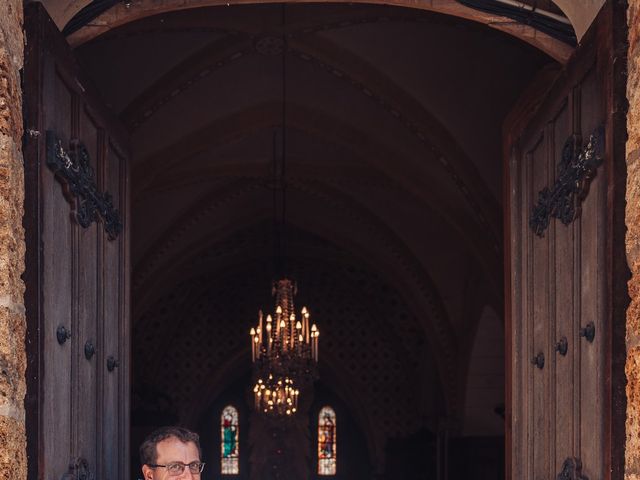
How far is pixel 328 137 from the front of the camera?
1123 centimetres

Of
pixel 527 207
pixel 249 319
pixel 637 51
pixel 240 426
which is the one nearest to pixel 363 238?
pixel 249 319

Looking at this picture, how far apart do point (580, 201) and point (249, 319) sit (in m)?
15.6

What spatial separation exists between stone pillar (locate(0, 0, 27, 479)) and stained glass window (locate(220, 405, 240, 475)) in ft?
59.7

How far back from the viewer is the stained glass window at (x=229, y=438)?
21.2 m

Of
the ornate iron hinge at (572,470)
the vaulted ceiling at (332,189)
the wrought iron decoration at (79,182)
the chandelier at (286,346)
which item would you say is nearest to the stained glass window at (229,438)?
the vaulted ceiling at (332,189)

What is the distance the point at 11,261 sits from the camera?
10.5ft

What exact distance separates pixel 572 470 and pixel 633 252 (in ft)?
3.15

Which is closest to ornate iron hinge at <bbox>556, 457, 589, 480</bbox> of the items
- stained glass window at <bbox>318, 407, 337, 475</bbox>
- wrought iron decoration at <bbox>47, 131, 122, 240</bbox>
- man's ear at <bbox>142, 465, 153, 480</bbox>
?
man's ear at <bbox>142, 465, 153, 480</bbox>

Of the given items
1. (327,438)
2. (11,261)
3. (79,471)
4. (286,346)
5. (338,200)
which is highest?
(338,200)

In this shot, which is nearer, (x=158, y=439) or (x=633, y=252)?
(x=633, y=252)

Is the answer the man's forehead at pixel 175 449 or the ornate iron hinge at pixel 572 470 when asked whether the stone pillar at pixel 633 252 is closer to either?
the ornate iron hinge at pixel 572 470

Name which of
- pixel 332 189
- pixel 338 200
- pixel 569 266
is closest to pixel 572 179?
pixel 569 266

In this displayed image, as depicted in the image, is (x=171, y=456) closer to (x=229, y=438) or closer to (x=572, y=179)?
(x=572, y=179)

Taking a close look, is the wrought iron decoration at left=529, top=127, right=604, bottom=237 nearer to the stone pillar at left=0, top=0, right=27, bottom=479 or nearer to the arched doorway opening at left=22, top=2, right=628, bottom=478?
the arched doorway opening at left=22, top=2, right=628, bottom=478
